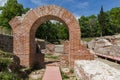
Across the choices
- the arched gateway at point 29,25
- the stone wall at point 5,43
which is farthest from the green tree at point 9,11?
the arched gateway at point 29,25

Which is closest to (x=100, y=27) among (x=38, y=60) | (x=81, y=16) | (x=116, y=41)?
(x=81, y=16)

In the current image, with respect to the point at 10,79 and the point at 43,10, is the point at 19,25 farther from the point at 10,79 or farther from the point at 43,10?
the point at 10,79

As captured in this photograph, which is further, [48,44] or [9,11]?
[9,11]

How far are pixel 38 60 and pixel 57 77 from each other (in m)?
6.49

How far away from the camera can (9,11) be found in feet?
145

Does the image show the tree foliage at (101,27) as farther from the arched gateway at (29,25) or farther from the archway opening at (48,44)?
the arched gateway at (29,25)

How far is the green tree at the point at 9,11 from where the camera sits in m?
43.9

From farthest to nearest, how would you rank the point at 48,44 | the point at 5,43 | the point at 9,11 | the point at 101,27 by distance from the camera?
the point at 101,27
the point at 9,11
the point at 48,44
the point at 5,43

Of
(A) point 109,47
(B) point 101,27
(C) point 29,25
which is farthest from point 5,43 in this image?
(B) point 101,27

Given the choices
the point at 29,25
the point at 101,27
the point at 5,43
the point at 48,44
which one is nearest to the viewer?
the point at 29,25

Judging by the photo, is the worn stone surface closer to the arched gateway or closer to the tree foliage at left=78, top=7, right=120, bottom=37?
the arched gateway

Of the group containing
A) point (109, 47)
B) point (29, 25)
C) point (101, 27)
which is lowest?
point (109, 47)

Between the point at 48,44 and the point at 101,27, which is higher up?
the point at 101,27

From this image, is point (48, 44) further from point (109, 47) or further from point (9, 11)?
point (9, 11)
